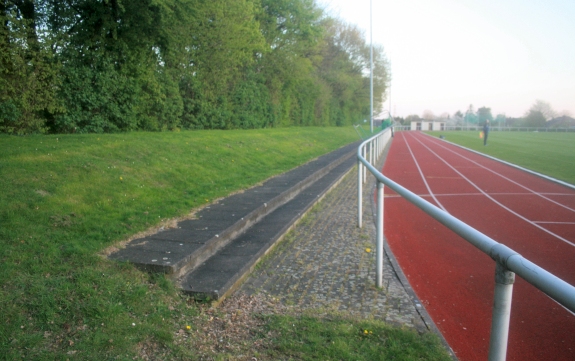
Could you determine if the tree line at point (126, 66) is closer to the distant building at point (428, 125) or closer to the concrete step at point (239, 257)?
the concrete step at point (239, 257)

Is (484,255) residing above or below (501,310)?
below

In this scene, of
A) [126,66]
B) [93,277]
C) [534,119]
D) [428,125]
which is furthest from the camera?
[428,125]

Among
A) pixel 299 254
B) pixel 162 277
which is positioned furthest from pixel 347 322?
pixel 299 254

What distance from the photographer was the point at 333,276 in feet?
17.4

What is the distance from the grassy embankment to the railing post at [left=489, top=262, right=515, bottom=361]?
1302 millimetres

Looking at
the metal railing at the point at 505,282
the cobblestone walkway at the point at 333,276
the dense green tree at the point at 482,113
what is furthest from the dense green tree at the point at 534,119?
the metal railing at the point at 505,282

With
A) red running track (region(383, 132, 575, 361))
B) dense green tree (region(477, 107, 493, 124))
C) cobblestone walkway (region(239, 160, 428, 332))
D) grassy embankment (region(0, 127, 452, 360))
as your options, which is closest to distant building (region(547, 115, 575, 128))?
dense green tree (region(477, 107, 493, 124))

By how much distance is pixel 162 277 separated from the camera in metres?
4.28

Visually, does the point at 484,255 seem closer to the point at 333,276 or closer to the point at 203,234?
the point at 333,276

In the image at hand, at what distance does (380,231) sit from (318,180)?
823 cm

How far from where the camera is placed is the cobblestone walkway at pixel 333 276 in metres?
4.36

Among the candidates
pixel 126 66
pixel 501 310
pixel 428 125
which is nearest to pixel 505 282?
pixel 501 310

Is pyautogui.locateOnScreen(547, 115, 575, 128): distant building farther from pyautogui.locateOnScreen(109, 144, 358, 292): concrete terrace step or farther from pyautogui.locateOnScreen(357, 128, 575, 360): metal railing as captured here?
pyautogui.locateOnScreen(357, 128, 575, 360): metal railing

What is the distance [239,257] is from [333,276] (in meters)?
1.13
